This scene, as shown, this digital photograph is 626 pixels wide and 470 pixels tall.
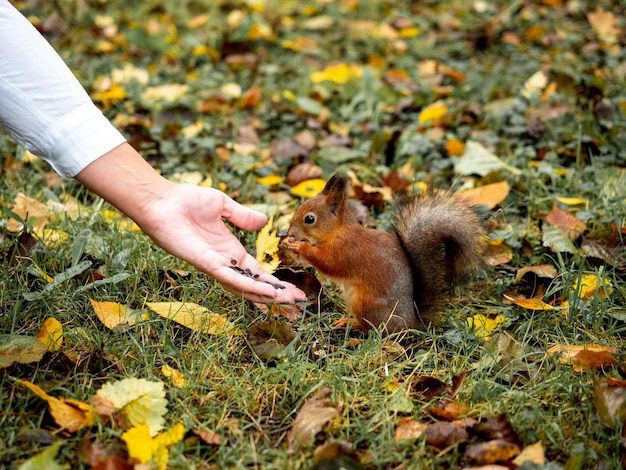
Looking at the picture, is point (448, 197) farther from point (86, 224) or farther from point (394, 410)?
point (86, 224)

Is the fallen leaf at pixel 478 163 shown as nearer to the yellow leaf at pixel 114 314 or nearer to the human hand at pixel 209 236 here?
the human hand at pixel 209 236

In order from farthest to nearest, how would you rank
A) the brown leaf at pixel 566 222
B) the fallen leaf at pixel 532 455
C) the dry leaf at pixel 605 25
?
the dry leaf at pixel 605 25 < the brown leaf at pixel 566 222 < the fallen leaf at pixel 532 455

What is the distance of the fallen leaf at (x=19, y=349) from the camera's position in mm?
1473

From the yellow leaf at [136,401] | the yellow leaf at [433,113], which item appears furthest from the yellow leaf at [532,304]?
the yellow leaf at [433,113]

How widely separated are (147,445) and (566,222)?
5.08 ft

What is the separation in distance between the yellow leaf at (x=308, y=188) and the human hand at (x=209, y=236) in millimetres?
545

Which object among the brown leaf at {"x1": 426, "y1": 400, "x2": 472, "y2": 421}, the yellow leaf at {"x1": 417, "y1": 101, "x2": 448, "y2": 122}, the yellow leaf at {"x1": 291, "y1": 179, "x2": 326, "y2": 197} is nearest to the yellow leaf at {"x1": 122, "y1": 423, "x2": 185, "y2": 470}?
the brown leaf at {"x1": 426, "y1": 400, "x2": 472, "y2": 421}

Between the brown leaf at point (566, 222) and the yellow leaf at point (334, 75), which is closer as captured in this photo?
the brown leaf at point (566, 222)

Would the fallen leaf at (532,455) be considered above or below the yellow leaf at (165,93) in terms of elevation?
below

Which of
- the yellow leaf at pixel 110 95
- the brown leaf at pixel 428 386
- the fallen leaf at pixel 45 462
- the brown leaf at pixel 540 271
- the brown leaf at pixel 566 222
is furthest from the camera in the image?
the yellow leaf at pixel 110 95

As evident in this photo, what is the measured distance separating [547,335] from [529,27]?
3014 mm

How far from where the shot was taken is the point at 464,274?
1834mm

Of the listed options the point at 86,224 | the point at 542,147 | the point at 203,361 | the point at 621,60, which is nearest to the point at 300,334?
the point at 203,361

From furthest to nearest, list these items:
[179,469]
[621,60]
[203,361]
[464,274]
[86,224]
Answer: [621,60], [86,224], [464,274], [203,361], [179,469]
